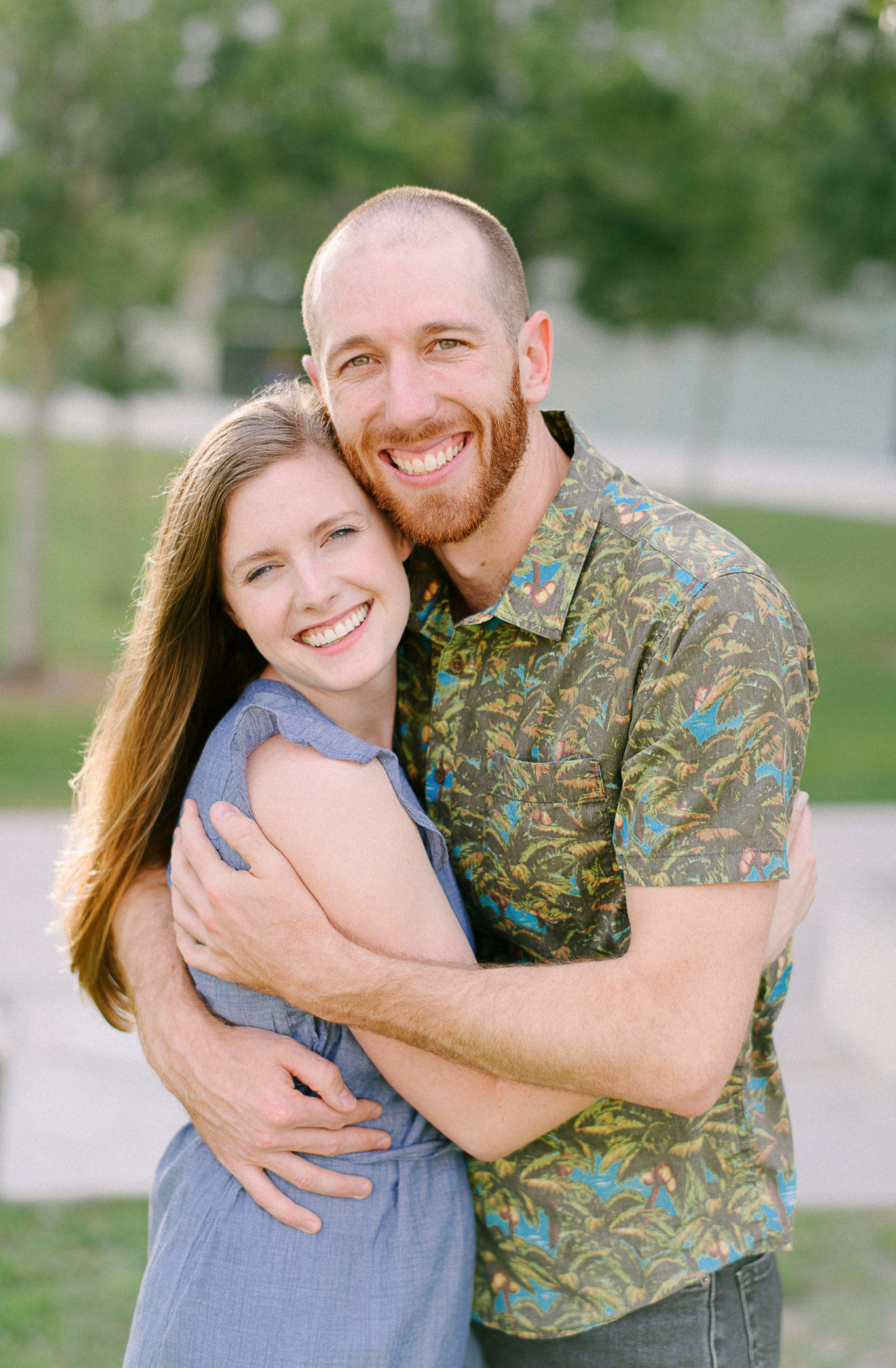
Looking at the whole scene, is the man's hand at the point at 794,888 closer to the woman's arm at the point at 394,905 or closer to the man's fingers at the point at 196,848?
the woman's arm at the point at 394,905

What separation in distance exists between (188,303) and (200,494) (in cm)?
2261

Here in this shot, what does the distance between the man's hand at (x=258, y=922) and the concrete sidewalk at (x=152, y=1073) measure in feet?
8.22

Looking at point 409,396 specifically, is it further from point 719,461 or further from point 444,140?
point 719,461

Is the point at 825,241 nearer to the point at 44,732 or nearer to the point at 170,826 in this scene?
the point at 44,732

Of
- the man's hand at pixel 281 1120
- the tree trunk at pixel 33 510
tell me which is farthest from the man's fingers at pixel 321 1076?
the tree trunk at pixel 33 510

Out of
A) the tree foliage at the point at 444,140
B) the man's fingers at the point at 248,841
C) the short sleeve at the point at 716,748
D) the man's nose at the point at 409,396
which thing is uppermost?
the tree foliage at the point at 444,140

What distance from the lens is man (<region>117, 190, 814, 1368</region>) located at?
1.72 meters

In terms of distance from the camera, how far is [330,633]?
2.11 metres

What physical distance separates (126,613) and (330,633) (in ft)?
3.95

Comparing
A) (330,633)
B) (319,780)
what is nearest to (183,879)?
(319,780)

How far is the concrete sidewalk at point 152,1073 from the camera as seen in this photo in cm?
421

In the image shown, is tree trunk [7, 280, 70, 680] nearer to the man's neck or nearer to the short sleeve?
the man's neck

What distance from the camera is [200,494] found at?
211 centimetres

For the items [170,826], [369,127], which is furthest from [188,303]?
[170,826]
